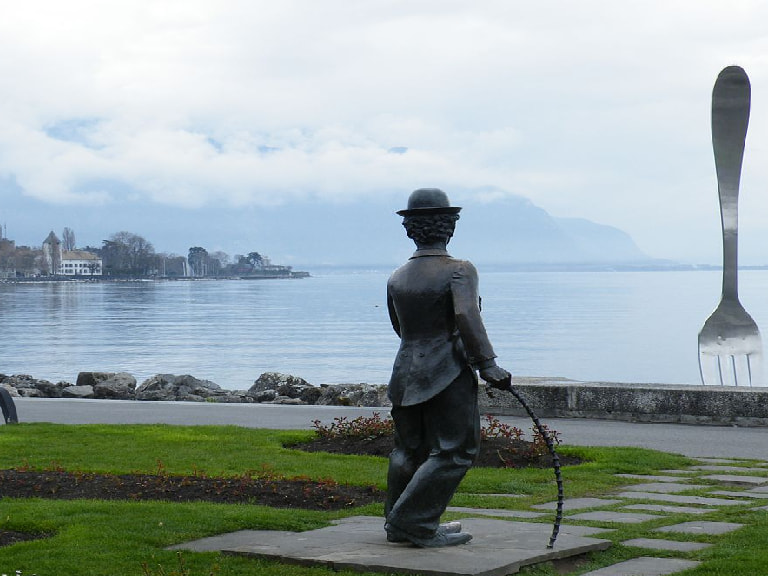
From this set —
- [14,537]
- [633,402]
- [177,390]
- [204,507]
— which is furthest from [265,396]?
[14,537]

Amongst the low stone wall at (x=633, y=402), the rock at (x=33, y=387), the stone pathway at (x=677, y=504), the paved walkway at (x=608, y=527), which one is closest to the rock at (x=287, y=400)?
the low stone wall at (x=633, y=402)

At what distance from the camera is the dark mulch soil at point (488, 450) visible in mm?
11273

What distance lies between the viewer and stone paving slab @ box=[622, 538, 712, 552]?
7.23 metres

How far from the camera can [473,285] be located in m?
6.96

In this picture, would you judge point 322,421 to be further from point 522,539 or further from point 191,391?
point 191,391

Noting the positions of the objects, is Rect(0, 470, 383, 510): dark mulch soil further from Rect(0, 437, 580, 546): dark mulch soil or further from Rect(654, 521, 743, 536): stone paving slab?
Rect(654, 521, 743, 536): stone paving slab

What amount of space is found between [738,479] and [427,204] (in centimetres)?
460

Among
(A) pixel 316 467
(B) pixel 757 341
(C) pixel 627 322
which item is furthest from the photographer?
(C) pixel 627 322

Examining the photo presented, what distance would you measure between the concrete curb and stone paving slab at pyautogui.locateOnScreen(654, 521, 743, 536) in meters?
6.85

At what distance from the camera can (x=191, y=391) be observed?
26.9 meters

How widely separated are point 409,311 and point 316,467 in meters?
4.23

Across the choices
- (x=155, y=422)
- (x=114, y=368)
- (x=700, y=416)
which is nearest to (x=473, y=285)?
(x=700, y=416)

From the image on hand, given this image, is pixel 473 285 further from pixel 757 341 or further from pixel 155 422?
pixel 757 341

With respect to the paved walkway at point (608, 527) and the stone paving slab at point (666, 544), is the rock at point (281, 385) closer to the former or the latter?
the paved walkway at point (608, 527)
